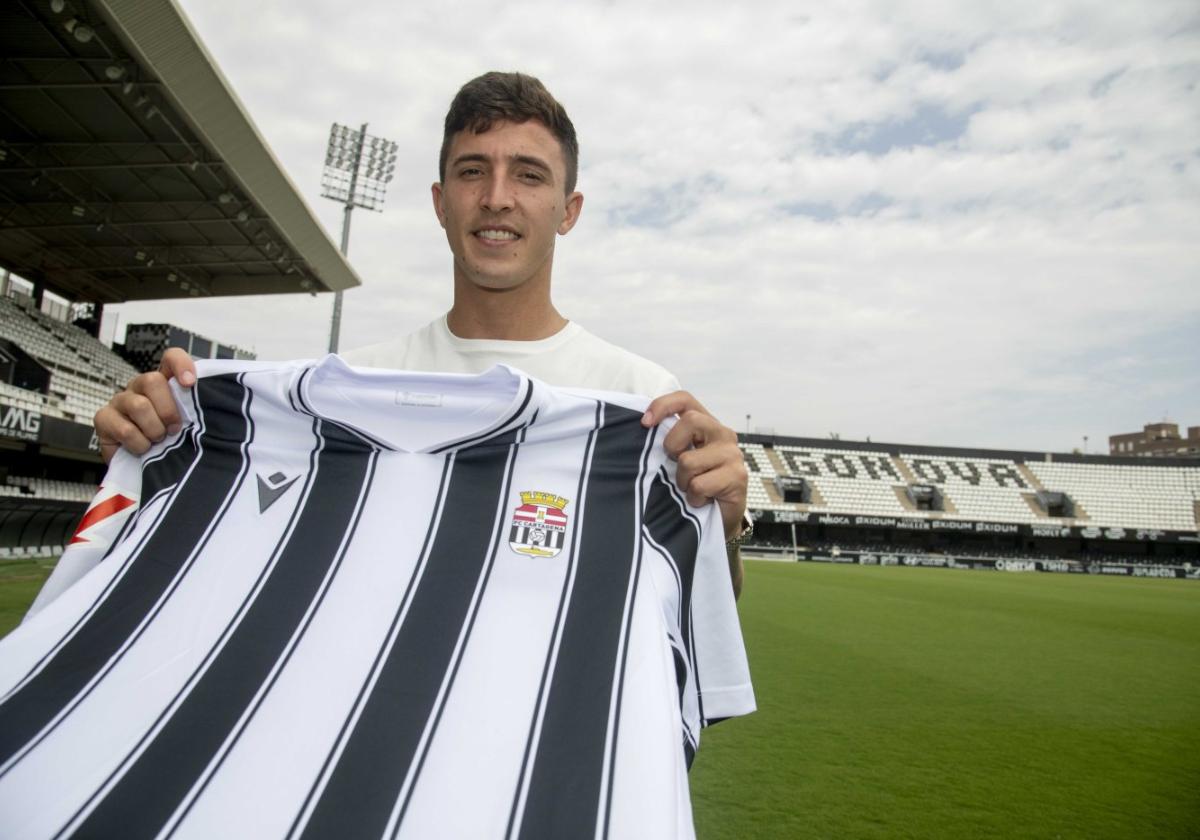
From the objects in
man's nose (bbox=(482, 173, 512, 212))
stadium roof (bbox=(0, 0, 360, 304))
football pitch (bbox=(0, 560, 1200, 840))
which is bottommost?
football pitch (bbox=(0, 560, 1200, 840))

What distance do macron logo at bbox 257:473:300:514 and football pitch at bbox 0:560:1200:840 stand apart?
2538 millimetres

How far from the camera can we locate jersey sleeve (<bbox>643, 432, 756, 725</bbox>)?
5.37 feet

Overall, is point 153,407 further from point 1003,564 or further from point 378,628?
point 1003,564

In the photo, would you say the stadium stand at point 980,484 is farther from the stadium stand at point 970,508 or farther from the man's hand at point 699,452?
the man's hand at point 699,452

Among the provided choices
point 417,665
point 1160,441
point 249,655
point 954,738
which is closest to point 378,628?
point 417,665

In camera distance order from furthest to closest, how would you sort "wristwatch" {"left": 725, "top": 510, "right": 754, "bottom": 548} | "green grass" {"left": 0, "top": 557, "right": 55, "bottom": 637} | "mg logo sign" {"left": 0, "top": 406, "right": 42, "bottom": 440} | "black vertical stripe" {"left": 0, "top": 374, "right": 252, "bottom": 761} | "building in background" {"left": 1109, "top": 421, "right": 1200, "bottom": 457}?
"building in background" {"left": 1109, "top": 421, "right": 1200, "bottom": 457} < "mg logo sign" {"left": 0, "top": 406, "right": 42, "bottom": 440} < "green grass" {"left": 0, "top": 557, "right": 55, "bottom": 637} < "wristwatch" {"left": 725, "top": 510, "right": 754, "bottom": 548} < "black vertical stripe" {"left": 0, "top": 374, "right": 252, "bottom": 761}

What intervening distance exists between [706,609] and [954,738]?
173 inches

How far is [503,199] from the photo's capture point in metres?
1.89

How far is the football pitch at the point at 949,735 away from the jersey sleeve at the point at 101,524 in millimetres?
2699

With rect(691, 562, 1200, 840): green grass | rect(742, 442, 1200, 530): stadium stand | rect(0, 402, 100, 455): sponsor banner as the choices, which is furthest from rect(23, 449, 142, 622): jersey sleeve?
rect(742, 442, 1200, 530): stadium stand

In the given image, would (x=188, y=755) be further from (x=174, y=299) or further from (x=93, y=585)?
(x=174, y=299)

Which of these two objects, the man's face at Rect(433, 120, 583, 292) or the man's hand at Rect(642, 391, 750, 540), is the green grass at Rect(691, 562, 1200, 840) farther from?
the man's face at Rect(433, 120, 583, 292)

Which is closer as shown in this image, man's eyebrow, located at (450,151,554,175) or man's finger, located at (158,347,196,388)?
man's finger, located at (158,347,196,388)

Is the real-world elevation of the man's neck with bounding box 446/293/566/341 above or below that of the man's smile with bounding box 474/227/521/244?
below
